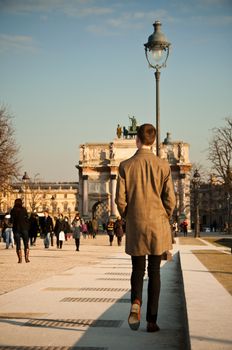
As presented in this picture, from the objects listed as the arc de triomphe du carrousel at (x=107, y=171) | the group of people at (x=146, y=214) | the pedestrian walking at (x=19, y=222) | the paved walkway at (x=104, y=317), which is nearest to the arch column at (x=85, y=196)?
the arc de triomphe du carrousel at (x=107, y=171)

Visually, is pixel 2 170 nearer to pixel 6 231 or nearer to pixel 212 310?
pixel 6 231

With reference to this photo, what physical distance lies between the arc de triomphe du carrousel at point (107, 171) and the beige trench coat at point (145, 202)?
93055 millimetres

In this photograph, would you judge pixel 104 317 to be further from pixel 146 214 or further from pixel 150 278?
pixel 146 214

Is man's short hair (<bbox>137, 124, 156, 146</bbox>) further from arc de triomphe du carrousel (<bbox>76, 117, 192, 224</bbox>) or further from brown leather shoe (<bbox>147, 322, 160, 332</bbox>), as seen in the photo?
arc de triomphe du carrousel (<bbox>76, 117, 192, 224</bbox>)

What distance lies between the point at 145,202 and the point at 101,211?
97.0 metres

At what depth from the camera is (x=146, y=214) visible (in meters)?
7.09

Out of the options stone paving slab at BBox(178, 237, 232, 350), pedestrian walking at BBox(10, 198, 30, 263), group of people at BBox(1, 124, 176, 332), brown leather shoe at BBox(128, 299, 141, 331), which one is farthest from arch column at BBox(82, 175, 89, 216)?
brown leather shoe at BBox(128, 299, 141, 331)

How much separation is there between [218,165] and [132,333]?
5727 centimetres

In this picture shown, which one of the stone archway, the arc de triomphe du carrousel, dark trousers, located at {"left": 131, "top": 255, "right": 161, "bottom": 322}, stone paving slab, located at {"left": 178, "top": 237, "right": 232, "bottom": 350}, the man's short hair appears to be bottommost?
stone paving slab, located at {"left": 178, "top": 237, "right": 232, "bottom": 350}

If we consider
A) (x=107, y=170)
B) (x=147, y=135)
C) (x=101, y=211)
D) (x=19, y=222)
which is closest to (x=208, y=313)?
(x=147, y=135)

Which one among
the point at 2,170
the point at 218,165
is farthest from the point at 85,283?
the point at 218,165

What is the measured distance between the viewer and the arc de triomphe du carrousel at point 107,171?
101 meters

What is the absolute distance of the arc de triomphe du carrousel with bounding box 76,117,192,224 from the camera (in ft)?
333

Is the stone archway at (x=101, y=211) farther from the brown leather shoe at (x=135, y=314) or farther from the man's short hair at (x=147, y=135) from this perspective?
the brown leather shoe at (x=135, y=314)
